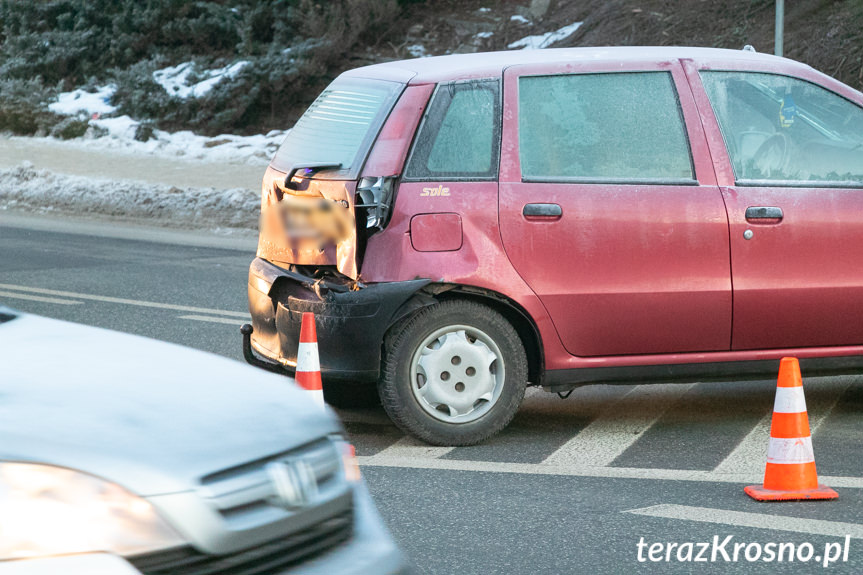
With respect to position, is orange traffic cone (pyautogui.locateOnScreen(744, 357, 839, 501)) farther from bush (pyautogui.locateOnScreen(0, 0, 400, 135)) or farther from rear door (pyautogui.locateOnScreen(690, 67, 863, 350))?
bush (pyautogui.locateOnScreen(0, 0, 400, 135))

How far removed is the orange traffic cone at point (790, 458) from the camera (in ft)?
16.8

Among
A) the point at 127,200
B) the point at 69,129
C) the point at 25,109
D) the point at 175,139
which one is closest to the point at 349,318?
the point at 127,200

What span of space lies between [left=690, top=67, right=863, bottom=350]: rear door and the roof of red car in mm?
155

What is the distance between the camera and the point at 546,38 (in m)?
20.3

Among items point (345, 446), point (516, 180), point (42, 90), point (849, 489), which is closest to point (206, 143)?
point (42, 90)

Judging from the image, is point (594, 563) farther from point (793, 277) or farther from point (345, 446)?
point (793, 277)

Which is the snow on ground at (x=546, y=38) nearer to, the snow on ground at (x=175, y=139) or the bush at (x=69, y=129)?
the snow on ground at (x=175, y=139)

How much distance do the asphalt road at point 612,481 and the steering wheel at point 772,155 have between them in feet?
4.12

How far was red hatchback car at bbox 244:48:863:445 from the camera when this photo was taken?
19.1ft

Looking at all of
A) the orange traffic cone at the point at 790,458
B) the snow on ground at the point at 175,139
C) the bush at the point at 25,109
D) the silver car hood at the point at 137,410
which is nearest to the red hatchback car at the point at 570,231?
the orange traffic cone at the point at 790,458

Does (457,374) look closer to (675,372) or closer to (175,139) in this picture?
(675,372)

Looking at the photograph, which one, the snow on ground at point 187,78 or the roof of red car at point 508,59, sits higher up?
the roof of red car at point 508,59

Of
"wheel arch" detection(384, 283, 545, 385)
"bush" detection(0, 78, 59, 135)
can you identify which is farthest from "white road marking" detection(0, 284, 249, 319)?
"bush" detection(0, 78, 59, 135)

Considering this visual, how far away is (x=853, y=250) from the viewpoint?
20.0 ft
